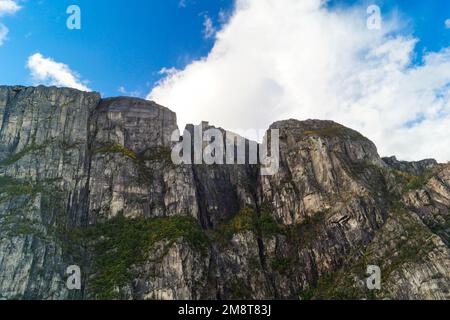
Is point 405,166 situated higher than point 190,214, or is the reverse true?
point 405,166

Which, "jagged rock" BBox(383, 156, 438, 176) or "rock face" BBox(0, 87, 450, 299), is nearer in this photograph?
"rock face" BBox(0, 87, 450, 299)

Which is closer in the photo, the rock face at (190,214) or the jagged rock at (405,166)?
the rock face at (190,214)

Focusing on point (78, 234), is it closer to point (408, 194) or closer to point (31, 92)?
point (31, 92)

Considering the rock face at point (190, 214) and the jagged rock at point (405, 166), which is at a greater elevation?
the jagged rock at point (405, 166)

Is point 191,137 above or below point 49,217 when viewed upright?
above

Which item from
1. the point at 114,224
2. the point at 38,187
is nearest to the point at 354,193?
the point at 114,224

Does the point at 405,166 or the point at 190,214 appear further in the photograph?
the point at 405,166
